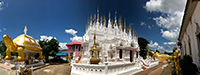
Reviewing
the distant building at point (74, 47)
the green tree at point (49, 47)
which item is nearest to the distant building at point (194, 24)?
the green tree at point (49, 47)

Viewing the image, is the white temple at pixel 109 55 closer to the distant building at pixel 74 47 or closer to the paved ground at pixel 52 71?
the paved ground at pixel 52 71

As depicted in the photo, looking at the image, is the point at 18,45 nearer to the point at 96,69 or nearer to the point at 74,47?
the point at 96,69

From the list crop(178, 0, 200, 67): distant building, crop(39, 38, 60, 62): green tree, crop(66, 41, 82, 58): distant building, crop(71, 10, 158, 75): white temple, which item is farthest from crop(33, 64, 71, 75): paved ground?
crop(66, 41, 82, 58): distant building

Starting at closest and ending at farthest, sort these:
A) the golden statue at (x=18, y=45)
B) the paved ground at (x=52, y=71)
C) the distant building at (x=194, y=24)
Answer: the distant building at (x=194, y=24) → the paved ground at (x=52, y=71) → the golden statue at (x=18, y=45)

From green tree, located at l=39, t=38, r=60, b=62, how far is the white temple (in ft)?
39.1

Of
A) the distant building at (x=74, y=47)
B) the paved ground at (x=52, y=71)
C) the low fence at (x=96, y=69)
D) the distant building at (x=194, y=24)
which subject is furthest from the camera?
the distant building at (x=74, y=47)

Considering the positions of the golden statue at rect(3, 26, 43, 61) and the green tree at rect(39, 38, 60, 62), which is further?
the green tree at rect(39, 38, 60, 62)

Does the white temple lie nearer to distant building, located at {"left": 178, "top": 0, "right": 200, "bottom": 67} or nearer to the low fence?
the low fence

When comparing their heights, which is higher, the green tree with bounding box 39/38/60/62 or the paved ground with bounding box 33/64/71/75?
the green tree with bounding box 39/38/60/62

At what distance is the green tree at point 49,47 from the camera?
24062 mm

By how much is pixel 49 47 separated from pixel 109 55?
15599 millimetres

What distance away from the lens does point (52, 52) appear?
79.2 ft

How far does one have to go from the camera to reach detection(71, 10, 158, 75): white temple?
8.41 metres

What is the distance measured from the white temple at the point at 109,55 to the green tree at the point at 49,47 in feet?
39.1
